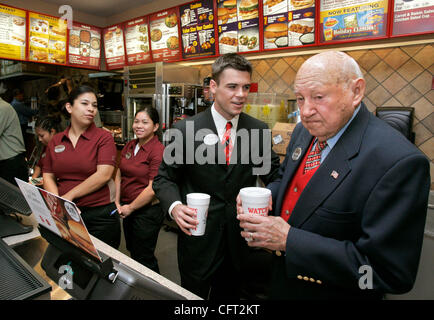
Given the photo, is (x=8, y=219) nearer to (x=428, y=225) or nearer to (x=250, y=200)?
(x=250, y=200)

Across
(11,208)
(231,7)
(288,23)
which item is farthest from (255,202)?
(231,7)

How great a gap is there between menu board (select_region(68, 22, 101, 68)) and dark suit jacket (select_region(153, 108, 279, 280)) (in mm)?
4358

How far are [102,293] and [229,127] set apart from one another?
3.44ft

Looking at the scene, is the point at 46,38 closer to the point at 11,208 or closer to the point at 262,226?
the point at 11,208

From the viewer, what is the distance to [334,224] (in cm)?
95

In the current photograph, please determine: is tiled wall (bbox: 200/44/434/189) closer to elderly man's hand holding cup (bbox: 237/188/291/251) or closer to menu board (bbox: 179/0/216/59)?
menu board (bbox: 179/0/216/59)

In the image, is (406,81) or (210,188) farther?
(406,81)

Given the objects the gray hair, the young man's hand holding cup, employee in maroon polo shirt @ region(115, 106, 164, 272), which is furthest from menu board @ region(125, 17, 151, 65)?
the gray hair

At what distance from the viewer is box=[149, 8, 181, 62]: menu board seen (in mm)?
4250

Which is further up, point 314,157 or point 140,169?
point 314,157

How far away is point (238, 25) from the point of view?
11.5 feet

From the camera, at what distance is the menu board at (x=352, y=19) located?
260 cm

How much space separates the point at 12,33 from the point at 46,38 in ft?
1.51
